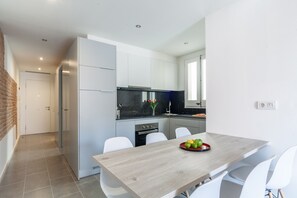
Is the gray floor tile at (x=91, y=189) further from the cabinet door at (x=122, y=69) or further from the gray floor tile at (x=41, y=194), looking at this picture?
the cabinet door at (x=122, y=69)

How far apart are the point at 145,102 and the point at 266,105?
8.54 feet

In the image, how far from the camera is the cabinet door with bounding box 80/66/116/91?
2.52 metres

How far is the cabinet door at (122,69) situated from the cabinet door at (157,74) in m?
0.70

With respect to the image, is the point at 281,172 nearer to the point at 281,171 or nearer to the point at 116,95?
the point at 281,171

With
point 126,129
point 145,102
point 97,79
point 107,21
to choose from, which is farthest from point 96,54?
point 145,102

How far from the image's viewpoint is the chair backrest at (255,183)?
0.95m

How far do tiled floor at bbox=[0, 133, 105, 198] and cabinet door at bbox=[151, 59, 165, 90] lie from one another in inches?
89.6

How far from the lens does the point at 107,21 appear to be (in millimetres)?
2395

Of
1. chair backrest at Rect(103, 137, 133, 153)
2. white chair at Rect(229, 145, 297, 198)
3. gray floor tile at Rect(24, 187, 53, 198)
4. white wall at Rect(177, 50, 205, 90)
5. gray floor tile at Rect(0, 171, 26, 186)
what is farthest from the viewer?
white wall at Rect(177, 50, 205, 90)

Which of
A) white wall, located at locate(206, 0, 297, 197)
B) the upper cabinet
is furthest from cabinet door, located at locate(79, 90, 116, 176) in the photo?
white wall, located at locate(206, 0, 297, 197)

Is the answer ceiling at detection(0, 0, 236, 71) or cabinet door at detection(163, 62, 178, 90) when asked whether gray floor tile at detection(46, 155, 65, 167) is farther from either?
cabinet door at detection(163, 62, 178, 90)

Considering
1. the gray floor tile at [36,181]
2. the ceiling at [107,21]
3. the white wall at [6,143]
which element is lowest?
the gray floor tile at [36,181]

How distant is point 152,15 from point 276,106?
6.23 feet

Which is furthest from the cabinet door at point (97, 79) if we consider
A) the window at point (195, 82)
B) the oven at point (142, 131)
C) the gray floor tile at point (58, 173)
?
the window at point (195, 82)
